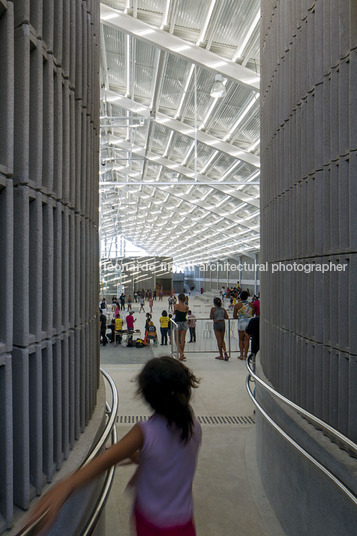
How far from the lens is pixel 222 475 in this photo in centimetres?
505

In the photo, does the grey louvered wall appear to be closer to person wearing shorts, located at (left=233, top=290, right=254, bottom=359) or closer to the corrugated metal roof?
person wearing shorts, located at (left=233, top=290, right=254, bottom=359)

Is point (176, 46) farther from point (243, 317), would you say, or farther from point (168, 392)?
point (168, 392)

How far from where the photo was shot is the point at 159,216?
47.2m

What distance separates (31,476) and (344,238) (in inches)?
99.7

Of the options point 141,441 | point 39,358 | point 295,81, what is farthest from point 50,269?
point 295,81

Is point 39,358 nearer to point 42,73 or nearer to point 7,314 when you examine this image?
point 7,314

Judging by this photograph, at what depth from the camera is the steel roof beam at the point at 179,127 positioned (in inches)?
709

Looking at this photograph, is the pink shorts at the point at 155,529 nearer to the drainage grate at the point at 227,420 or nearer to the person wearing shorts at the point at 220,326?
the drainage grate at the point at 227,420

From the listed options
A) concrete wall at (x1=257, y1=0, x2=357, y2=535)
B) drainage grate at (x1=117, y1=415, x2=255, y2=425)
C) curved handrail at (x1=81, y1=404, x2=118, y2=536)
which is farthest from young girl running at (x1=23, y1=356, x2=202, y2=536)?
drainage grate at (x1=117, y1=415, x2=255, y2=425)

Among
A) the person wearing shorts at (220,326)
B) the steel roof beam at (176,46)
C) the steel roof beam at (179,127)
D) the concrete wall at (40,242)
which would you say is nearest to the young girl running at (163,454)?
the concrete wall at (40,242)

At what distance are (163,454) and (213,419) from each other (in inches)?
210

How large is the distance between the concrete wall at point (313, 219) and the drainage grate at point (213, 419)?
1.77 m

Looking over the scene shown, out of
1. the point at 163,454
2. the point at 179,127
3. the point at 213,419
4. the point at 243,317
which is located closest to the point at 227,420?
the point at 213,419

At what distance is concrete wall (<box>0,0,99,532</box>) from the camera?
85.5 inches
